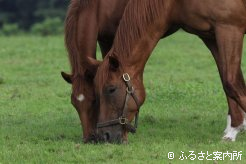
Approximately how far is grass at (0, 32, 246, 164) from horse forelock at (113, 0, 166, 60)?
3.16 feet

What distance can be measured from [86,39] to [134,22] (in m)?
0.57

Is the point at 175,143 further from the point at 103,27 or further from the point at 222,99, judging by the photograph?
the point at 222,99

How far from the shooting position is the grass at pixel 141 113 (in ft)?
21.0

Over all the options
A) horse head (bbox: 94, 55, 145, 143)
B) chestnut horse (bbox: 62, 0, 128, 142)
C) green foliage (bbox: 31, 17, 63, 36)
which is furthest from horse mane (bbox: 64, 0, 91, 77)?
green foliage (bbox: 31, 17, 63, 36)

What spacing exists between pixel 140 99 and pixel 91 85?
1.72 feet

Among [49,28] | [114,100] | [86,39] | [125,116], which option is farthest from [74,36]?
[49,28]

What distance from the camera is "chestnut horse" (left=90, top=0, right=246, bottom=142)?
263 inches

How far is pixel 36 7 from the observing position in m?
35.1

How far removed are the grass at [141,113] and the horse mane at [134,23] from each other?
0.93 meters

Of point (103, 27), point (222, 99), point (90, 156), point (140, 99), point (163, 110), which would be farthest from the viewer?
point (222, 99)

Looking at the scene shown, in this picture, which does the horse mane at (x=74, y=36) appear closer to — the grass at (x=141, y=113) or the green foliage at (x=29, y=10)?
the grass at (x=141, y=113)

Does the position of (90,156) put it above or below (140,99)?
below

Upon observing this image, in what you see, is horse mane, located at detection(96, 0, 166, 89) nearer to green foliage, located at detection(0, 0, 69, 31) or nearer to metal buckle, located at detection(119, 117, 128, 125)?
metal buckle, located at detection(119, 117, 128, 125)

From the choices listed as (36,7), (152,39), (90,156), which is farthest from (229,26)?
(36,7)
